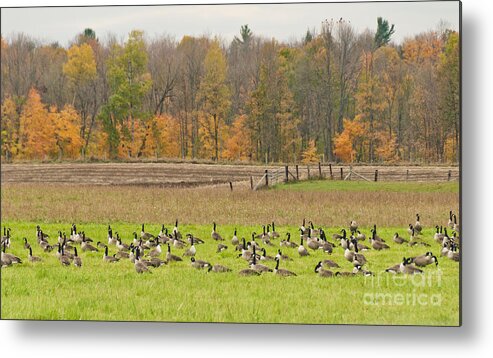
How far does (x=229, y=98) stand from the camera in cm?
959

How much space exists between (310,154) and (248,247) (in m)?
1.13

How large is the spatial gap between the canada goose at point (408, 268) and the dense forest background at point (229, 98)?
3.33 feet

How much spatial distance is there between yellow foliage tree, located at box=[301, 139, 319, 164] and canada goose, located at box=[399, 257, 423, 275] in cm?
135

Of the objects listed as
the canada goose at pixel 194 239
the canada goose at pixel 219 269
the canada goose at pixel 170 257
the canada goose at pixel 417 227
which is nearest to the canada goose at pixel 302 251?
the canada goose at pixel 219 269

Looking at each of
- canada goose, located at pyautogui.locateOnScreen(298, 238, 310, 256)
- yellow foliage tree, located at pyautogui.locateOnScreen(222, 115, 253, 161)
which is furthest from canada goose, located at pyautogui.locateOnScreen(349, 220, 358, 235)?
yellow foliage tree, located at pyautogui.locateOnScreen(222, 115, 253, 161)

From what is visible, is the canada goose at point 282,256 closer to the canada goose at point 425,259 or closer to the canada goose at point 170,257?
the canada goose at point 170,257

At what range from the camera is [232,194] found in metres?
9.77

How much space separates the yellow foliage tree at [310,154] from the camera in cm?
956

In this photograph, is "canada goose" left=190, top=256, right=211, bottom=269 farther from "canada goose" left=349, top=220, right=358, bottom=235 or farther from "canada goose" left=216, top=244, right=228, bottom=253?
"canada goose" left=349, top=220, right=358, bottom=235

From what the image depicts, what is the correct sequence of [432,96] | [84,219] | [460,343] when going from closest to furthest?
[460,343]
[432,96]
[84,219]

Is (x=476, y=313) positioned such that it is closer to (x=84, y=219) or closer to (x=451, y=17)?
(x=451, y=17)

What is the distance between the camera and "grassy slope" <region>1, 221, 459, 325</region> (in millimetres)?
8867

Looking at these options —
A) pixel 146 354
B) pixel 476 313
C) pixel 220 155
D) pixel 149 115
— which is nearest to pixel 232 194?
pixel 220 155

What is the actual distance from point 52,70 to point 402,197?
3803 mm
